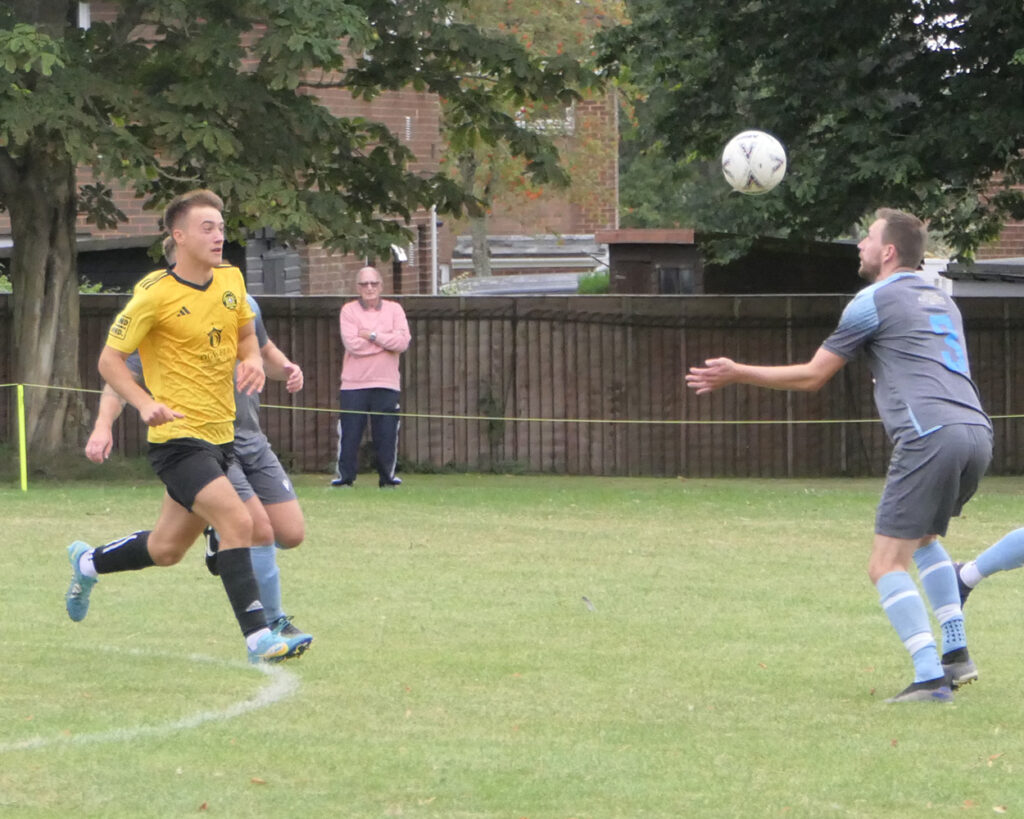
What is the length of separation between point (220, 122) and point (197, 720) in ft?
38.3

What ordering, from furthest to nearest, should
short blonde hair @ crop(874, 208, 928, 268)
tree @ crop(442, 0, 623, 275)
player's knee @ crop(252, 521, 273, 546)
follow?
tree @ crop(442, 0, 623, 275) < player's knee @ crop(252, 521, 273, 546) < short blonde hair @ crop(874, 208, 928, 268)

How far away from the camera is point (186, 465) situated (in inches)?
292

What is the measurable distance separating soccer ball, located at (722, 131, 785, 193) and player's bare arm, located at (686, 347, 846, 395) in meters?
10.1

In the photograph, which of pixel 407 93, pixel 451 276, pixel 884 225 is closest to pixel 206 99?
pixel 884 225

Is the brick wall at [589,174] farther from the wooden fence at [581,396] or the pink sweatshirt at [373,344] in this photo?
the pink sweatshirt at [373,344]

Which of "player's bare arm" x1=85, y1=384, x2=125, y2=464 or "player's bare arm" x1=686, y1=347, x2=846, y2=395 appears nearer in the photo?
"player's bare arm" x1=686, y1=347, x2=846, y2=395

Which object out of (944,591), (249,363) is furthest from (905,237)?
(249,363)

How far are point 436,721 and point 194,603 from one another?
3.42 m

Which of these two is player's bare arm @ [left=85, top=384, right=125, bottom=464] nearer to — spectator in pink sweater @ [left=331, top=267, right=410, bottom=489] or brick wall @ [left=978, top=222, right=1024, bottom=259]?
spectator in pink sweater @ [left=331, top=267, right=410, bottom=489]

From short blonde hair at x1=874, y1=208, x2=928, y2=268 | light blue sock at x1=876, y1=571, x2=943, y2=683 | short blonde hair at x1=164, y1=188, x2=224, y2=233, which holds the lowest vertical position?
light blue sock at x1=876, y1=571, x2=943, y2=683

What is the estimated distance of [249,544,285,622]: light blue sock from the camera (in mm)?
8094

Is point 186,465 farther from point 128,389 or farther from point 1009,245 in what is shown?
point 1009,245

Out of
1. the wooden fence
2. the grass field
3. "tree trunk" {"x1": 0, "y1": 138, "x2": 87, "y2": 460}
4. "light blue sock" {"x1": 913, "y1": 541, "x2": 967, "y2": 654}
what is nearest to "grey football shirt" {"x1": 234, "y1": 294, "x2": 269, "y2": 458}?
the grass field

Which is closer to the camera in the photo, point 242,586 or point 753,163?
point 242,586
